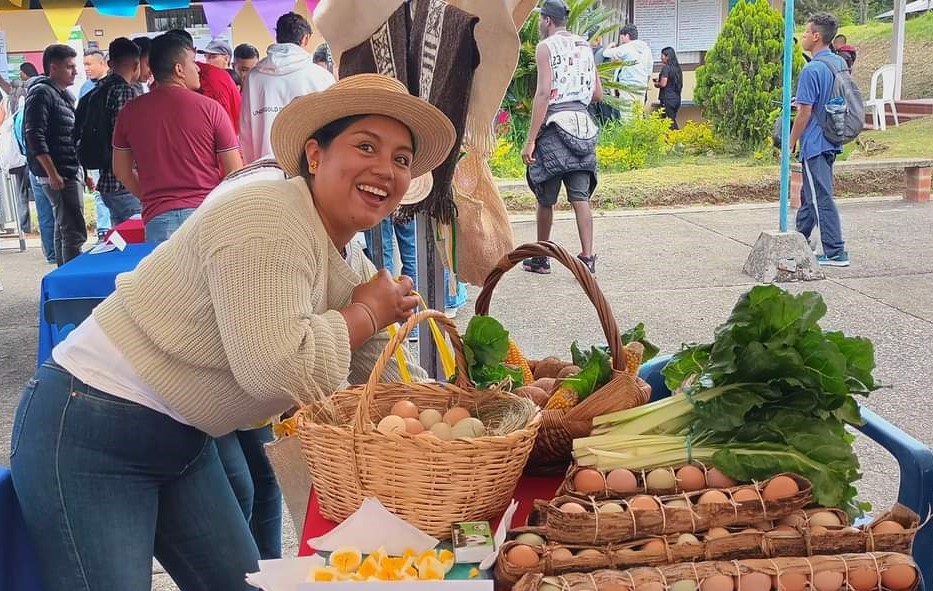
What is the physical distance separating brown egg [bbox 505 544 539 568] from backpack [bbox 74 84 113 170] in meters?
5.27

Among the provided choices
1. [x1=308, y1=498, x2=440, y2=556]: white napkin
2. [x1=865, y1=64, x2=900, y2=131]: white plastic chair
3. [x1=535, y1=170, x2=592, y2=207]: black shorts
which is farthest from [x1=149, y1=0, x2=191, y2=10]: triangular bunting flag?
[x1=865, y1=64, x2=900, y2=131]: white plastic chair

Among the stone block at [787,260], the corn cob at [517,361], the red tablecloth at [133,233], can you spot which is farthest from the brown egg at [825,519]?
the stone block at [787,260]

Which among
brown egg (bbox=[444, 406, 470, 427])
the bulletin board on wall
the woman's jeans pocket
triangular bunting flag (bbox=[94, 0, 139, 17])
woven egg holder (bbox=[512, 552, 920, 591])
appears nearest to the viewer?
woven egg holder (bbox=[512, 552, 920, 591])

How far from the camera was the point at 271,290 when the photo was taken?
155cm

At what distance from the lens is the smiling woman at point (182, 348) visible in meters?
1.70

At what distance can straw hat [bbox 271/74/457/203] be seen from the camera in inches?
69.9

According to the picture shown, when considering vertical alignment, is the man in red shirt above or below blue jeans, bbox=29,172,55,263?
above

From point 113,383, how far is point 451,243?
4.68 ft

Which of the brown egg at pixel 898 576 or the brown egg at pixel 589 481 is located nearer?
the brown egg at pixel 898 576

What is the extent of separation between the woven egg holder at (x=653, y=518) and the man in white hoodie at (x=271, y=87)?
4396 mm

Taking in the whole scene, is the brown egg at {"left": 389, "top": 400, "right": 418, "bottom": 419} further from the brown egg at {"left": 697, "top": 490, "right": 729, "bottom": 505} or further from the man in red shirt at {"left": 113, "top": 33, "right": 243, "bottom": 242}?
the man in red shirt at {"left": 113, "top": 33, "right": 243, "bottom": 242}

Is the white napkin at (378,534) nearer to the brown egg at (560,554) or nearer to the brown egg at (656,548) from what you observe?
the brown egg at (560,554)

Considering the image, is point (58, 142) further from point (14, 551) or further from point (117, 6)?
point (14, 551)

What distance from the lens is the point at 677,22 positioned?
14.6 meters
